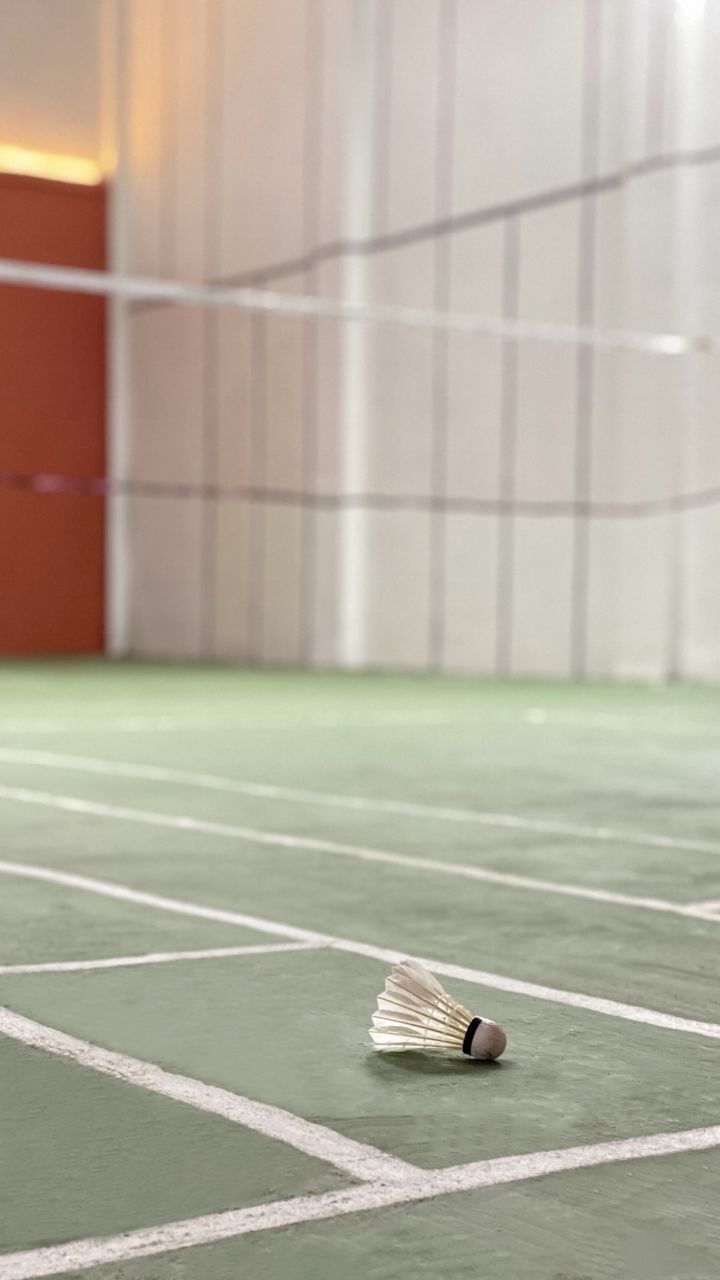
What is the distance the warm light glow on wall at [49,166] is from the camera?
27.1 m

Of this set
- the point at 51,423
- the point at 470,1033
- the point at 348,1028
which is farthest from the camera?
the point at 51,423

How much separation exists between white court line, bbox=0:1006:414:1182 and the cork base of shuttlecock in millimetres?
487

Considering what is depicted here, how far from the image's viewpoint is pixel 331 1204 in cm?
282

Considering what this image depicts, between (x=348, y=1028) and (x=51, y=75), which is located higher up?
(x=51, y=75)

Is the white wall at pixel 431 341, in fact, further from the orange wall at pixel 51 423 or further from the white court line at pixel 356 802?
the white court line at pixel 356 802

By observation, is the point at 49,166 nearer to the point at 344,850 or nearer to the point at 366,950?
the point at 344,850

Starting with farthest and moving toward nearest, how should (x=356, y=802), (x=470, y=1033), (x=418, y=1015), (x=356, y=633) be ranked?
(x=356, y=633) < (x=356, y=802) < (x=418, y=1015) < (x=470, y=1033)

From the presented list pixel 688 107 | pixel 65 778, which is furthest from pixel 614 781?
pixel 688 107

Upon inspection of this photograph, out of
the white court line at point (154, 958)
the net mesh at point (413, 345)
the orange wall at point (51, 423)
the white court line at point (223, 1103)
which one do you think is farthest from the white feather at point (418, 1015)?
the orange wall at point (51, 423)

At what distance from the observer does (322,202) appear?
24.2 metres

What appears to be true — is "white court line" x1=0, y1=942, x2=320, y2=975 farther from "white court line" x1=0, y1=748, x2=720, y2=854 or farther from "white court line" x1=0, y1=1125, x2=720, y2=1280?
"white court line" x1=0, y1=748, x2=720, y2=854

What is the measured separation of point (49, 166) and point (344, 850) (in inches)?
897

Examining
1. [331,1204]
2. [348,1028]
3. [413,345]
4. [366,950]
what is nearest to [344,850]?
[366,950]

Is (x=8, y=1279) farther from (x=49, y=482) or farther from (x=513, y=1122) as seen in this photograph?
(x=49, y=482)
